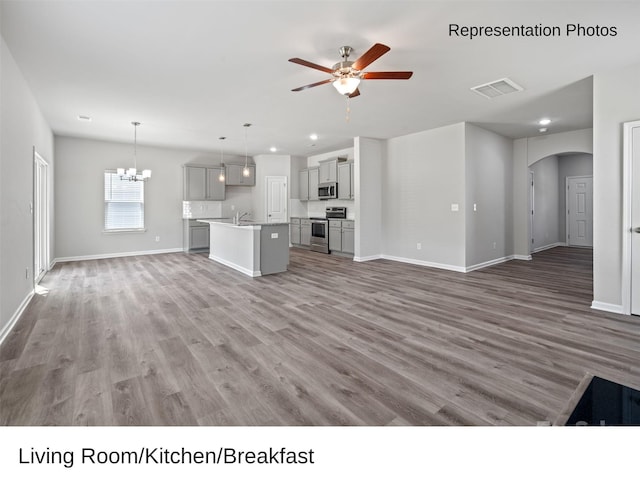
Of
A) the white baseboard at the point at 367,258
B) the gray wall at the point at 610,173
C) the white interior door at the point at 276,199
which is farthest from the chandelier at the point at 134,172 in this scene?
the gray wall at the point at 610,173

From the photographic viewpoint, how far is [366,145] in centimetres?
714

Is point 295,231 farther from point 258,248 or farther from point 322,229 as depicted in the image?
point 258,248

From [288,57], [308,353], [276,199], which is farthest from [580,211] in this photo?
[308,353]

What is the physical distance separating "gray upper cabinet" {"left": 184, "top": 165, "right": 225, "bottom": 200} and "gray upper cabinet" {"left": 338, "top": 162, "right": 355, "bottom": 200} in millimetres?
3280

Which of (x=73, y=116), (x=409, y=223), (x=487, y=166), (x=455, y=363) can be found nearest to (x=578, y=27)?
(x=455, y=363)

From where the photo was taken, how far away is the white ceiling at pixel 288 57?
259 cm

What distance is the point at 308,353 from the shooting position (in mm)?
2623

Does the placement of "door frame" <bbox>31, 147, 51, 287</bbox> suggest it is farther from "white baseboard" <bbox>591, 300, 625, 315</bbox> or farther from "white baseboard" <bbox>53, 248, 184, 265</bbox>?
"white baseboard" <bbox>591, 300, 625, 315</bbox>

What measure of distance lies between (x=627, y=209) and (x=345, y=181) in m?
5.27

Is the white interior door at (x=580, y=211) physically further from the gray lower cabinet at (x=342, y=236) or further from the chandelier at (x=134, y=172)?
the chandelier at (x=134, y=172)

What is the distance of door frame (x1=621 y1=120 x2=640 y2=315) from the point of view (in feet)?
11.4

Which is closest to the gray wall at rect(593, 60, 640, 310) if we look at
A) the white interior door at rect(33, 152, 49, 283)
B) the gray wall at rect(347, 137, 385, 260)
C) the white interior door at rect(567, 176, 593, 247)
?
the gray wall at rect(347, 137, 385, 260)

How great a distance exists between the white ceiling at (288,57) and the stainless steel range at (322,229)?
295cm
